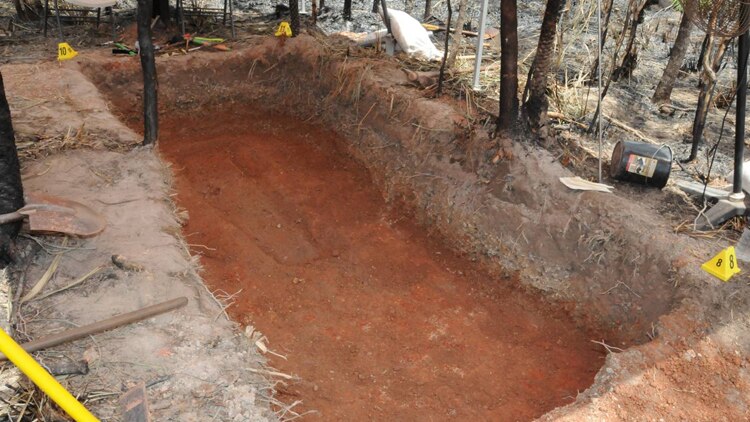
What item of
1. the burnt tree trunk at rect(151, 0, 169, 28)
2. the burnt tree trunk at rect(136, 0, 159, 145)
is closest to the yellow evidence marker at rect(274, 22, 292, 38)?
the burnt tree trunk at rect(151, 0, 169, 28)

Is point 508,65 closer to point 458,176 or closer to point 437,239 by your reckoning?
point 458,176

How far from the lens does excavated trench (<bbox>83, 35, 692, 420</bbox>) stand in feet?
10.7

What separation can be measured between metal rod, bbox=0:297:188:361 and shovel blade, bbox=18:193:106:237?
733 mm

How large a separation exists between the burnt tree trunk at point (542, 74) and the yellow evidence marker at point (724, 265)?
1483 millimetres

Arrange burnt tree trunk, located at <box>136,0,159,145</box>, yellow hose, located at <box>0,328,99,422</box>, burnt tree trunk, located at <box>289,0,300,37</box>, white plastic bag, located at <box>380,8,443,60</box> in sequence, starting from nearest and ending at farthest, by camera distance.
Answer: yellow hose, located at <box>0,328,99,422</box> < burnt tree trunk, located at <box>136,0,159,145</box> < white plastic bag, located at <box>380,8,443,60</box> < burnt tree trunk, located at <box>289,0,300,37</box>

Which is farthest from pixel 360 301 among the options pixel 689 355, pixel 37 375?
pixel 37 375

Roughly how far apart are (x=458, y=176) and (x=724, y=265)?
1875 mm

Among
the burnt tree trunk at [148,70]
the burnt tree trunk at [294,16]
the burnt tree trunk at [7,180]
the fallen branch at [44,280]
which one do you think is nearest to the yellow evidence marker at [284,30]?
the burnt tree trunk at [294,16]

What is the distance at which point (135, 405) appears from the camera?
234cm

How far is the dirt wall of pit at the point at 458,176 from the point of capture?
3.53 m

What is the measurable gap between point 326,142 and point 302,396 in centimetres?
306

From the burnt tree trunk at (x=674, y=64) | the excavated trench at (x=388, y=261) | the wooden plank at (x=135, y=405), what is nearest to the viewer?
the wooden plank at (x=135, y=405)

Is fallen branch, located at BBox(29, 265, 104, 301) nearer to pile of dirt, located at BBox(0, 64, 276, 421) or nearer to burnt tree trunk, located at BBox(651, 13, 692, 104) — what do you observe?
pile of dirt, located at BBox(0, 64, 276, 421)

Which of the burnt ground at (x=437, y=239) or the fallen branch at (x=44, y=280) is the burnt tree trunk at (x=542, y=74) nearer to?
the burnt ground at (x=437, y=239)
